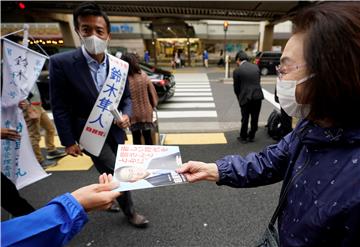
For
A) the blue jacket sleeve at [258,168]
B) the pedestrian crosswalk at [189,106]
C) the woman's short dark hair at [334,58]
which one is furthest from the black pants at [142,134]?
the woman's short dark hair at [334,58]

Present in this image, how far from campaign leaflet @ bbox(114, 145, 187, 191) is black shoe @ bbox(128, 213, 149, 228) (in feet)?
4.83

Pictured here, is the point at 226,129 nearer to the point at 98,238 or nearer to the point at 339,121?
the point at 98,238

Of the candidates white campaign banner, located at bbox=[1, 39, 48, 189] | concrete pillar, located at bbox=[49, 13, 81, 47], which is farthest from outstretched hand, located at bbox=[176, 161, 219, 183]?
concrete pillar, located at bbox=[49, 13, 81, 47]

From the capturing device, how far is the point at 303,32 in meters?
0.92

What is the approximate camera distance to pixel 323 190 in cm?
91

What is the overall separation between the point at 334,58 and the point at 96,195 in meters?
1.06

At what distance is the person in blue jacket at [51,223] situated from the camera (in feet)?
2.90

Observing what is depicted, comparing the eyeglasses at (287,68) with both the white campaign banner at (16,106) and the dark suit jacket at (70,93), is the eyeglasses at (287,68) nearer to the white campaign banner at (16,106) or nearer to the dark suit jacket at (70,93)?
the dark suit jacket at (70,93)

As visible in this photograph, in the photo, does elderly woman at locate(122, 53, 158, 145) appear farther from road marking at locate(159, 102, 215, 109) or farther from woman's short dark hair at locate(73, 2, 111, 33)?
road marking at locate(159, 102, 215, 109)

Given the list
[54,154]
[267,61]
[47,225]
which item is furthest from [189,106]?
[267,61]

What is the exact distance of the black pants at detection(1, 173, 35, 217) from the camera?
229cm

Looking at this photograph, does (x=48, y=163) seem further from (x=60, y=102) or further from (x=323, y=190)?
(x=323, y=190)

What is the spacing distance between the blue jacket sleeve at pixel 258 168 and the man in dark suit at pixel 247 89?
141 inches

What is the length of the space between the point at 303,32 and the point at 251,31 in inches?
1151
